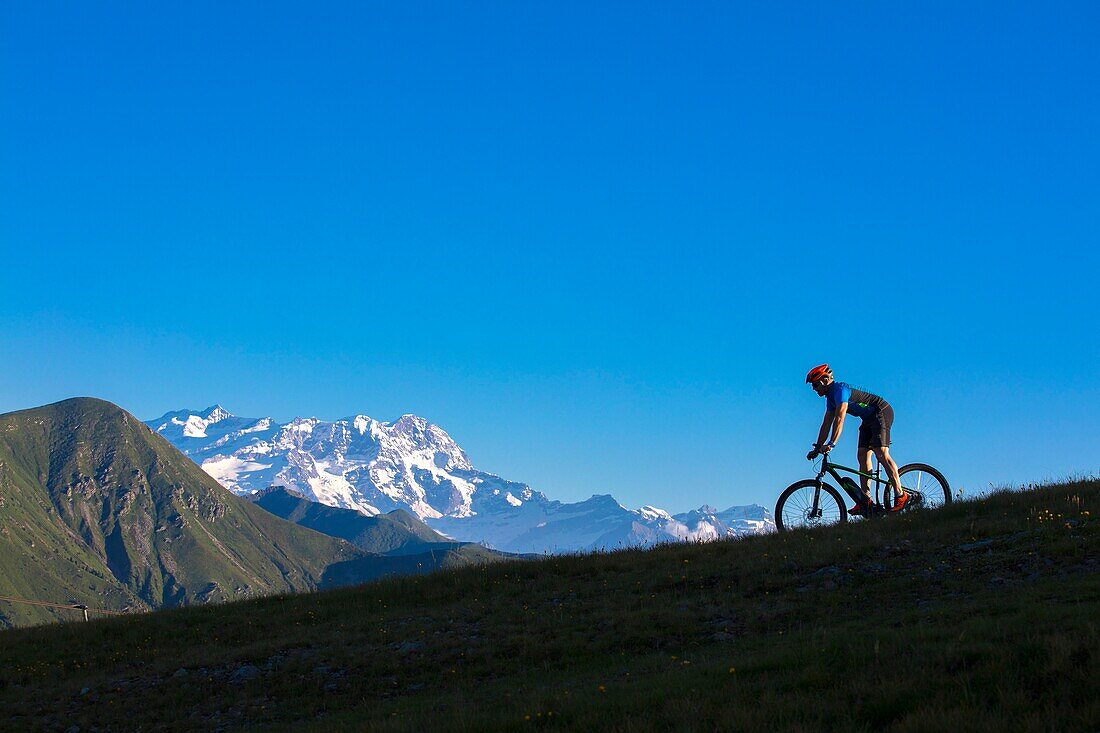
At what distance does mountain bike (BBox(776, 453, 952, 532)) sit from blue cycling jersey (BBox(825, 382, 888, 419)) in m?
1.22

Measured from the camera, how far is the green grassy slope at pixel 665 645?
9555mm

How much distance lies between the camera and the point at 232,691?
593 inches

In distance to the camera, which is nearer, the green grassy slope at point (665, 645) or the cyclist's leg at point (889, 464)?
the green grassy slope at point (665, 645)

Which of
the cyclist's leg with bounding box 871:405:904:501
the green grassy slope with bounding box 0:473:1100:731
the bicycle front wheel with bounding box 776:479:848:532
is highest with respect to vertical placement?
the cyclist's leg with bounding box 871:405:904:501

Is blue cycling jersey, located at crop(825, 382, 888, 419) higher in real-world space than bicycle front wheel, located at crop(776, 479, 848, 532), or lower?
higher

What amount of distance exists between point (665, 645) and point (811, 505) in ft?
27.1

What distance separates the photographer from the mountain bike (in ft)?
68.9

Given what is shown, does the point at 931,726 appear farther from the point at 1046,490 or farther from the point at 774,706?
the point at 1046,490

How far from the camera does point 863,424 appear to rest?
68.9 feet

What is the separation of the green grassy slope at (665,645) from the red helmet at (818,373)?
331 cm

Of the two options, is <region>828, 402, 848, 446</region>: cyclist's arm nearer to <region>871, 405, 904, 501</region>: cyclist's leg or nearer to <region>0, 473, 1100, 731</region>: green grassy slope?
<region>871, 405, 904, 501</region>: cyclist's leg

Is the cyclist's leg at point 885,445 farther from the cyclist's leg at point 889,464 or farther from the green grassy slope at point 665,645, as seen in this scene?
the green grassy slope at point 665,645

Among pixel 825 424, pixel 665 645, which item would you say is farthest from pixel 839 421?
pixel 665 645

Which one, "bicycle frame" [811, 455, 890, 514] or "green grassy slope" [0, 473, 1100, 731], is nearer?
"green grassy slope" [0, 473, 1100, 731]
